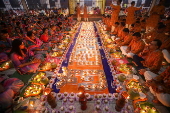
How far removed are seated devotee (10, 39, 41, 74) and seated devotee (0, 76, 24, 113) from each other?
581 millimetres

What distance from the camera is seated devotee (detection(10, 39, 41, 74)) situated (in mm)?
2697

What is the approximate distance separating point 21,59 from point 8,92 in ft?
4.18

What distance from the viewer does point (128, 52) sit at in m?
3.99

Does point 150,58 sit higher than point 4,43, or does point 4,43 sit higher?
point 4,43

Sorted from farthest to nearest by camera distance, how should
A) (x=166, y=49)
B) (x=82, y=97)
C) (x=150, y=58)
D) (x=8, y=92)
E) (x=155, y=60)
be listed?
(x=166, y=49)
(x=150, y=58)
(x=155, y=60)
(x=8, y=92)
(x=82, y=97)

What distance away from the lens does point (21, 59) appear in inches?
118

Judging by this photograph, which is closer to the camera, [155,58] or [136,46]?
[155,58]

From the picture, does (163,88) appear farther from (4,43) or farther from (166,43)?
(4,43)

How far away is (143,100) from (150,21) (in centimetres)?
708

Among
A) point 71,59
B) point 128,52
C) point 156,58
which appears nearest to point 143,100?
point 156,58

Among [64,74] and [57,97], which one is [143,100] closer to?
[57,97]

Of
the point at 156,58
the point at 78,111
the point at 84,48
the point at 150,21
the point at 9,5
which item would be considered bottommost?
the point at 78,111

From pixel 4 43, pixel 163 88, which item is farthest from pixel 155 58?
pixel 4 43

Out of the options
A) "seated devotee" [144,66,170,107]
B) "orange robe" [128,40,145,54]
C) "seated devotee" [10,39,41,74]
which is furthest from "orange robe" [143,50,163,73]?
"seated devotee" [10,39,41,74]
